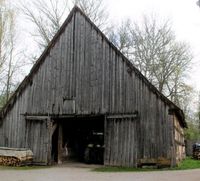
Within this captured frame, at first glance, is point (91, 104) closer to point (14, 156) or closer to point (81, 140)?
point (14, 156)

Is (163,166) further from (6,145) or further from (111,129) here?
(6,145)

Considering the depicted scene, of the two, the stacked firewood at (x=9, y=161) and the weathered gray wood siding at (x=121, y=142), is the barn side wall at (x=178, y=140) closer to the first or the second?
the weathered gray wood siding at (x=121, y=142)

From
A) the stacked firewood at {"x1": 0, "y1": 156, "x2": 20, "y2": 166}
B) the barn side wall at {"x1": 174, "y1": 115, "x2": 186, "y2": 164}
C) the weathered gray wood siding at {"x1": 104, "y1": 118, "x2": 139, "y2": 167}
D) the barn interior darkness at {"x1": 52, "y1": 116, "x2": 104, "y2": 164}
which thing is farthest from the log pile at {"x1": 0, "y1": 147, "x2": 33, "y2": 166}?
the barn side wall at {"x1": 174, "y1": 115, "x2": 186, "y2": 164}

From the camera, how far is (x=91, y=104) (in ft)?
68.8

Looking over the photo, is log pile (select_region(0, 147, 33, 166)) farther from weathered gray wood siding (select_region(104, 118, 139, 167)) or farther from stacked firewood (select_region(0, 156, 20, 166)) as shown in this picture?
weathered gray wood siding (select_region(104, 118, 139, 167))

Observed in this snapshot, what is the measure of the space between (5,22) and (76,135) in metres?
11.9

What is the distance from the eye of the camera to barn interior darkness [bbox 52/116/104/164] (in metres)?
24.1

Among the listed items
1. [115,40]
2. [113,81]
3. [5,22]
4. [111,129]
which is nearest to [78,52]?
[113,81]

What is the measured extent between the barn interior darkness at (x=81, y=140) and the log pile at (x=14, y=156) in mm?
2577

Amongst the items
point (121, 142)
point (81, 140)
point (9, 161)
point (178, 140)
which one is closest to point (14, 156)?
point (9, 161)

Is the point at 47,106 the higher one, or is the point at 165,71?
the point at 165,71

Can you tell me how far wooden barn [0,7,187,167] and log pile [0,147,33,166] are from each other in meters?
0.66

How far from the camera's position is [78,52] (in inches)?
858

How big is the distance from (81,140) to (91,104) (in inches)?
302
